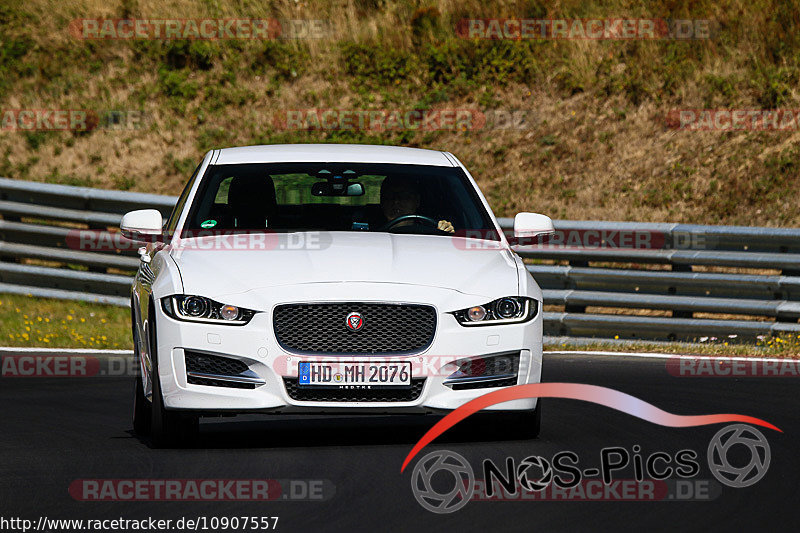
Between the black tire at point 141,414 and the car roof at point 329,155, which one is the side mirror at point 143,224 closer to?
the car roof at point 329,155

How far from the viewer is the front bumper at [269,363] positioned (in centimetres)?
800

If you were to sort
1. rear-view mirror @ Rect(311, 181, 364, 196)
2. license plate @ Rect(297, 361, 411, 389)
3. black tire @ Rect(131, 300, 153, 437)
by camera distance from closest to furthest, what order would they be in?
license plate @ Rect(297, 361, 411, 389)
black tire @ Rect(131, 300, 153, 437)
rear-view mirror @ Rect(311, 181, 364, 196)

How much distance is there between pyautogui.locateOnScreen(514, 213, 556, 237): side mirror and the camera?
9.39 meters

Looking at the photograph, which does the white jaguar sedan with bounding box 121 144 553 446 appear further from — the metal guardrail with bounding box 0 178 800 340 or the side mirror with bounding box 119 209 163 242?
the metal guardrail with bounding box 0 178 800 340

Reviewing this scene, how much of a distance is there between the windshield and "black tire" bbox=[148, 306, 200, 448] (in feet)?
3.53

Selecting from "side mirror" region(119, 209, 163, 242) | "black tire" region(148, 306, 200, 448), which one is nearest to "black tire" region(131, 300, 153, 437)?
"black tire" region(148, 306, 200, 448)

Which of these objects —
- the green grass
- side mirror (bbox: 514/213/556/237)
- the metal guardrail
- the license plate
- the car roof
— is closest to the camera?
the license plate

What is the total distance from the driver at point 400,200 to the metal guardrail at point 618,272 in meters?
5.06

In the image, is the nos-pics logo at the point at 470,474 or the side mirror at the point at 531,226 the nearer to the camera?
the nos-pics logo at the point at 470,474

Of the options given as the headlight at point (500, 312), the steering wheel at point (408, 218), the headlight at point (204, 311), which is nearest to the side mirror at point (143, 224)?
the headlight at point (204, 311)

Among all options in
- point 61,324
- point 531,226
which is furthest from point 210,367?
point 61,324

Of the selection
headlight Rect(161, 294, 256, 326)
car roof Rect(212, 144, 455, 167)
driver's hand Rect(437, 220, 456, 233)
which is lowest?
driver's hand Rect(437, 220, 456, 233)

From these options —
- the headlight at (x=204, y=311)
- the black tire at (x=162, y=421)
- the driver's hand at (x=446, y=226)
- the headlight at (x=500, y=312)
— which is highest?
the headlight at (x=204, y=311)

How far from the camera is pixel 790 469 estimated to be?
7648mm
